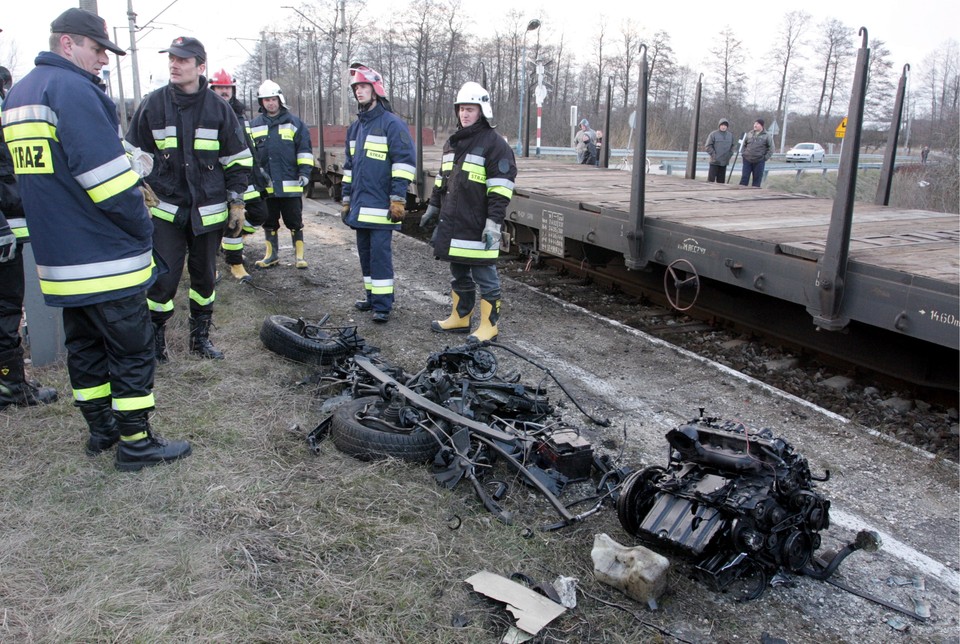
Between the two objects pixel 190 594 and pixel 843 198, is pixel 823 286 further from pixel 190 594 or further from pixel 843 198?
pixel 190 594

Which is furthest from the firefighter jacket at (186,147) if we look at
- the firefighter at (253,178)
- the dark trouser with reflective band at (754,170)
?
the dark trouser with reflective band at (754,170)

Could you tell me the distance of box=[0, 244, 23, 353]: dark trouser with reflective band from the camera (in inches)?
159

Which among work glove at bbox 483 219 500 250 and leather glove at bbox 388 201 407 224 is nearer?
work glove at bbox 483 219 500 250

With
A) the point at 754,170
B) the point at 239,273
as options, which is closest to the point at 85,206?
the point at 239,273

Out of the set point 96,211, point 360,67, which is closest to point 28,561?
point 96,211

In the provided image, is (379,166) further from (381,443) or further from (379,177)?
(381,443)

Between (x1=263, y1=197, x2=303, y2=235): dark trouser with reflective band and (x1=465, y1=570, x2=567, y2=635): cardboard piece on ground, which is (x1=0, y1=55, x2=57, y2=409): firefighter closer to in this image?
(x1=465, y1=570, x2=567, y2=635): cardboard piece on ground

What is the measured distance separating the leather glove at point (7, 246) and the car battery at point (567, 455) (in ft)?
9.92

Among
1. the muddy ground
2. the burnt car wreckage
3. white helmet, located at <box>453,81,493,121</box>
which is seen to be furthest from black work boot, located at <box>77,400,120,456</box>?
white helmet, located at <box>453,81,493,121</box>

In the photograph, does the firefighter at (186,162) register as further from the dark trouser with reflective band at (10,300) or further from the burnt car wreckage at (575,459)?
the burnt car wreckage at (575,459)

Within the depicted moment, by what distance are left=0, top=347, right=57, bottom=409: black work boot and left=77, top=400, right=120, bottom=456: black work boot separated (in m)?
0.81

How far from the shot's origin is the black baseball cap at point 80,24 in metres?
3.01

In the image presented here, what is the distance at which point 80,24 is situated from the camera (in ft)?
9.98

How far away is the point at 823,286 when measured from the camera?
4297 mm
